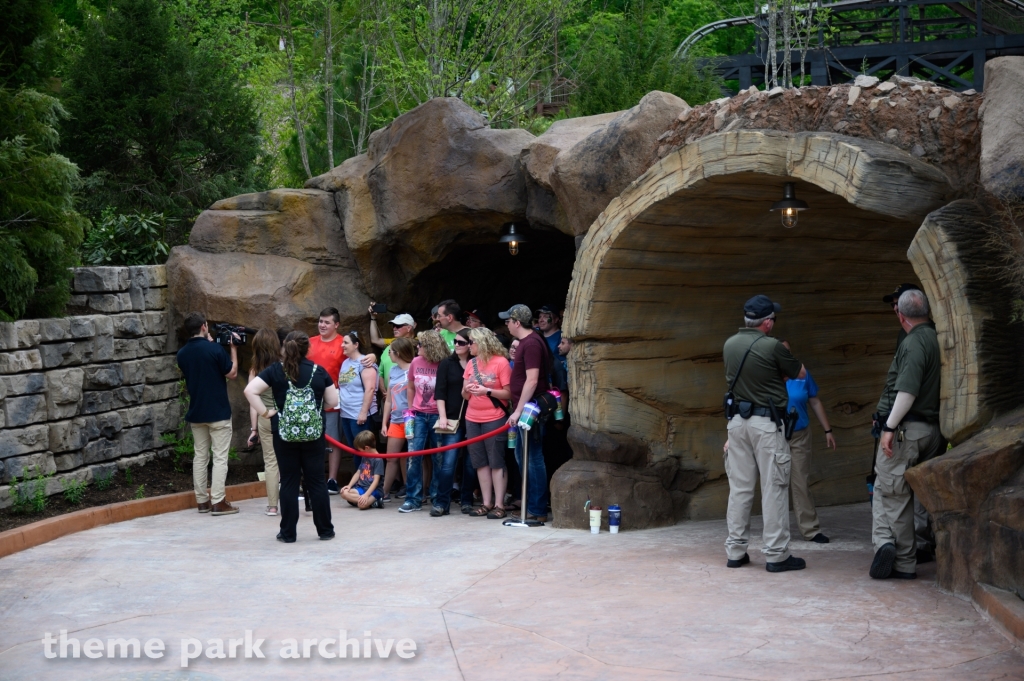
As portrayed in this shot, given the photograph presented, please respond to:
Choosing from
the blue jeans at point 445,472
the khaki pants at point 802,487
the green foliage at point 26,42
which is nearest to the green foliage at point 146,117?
the green foliage at point 26,42

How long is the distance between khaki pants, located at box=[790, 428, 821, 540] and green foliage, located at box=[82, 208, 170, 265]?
23.3 ft

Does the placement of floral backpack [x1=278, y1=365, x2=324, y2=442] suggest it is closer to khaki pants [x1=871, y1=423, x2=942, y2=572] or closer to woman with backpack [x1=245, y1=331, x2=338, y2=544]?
woman with backpack [x1=245, y1=331, x2=338, y2=544]

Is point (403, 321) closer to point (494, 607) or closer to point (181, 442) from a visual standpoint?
point (181, 442)

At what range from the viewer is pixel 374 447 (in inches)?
364

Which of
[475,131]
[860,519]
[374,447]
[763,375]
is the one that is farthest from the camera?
[475,131]

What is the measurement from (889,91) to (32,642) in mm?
5582

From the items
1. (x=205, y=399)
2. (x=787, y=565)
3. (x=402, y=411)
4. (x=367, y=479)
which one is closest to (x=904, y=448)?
(x=787, y=565)

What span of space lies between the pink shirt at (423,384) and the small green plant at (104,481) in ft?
9.21

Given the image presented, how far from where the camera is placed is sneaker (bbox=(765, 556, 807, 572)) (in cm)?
650

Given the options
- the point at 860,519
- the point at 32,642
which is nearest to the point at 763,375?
the point at 860,519

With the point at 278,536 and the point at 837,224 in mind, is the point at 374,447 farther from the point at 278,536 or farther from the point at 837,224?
the point at 837,224

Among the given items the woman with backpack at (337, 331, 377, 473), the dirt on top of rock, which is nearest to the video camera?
the woman with backpack at (337, 331, 377, 473)

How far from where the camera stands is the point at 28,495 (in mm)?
8336

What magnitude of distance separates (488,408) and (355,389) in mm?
1630
